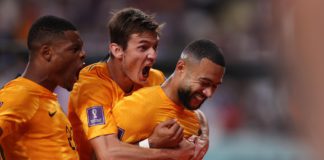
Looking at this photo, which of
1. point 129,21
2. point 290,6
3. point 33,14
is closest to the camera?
point 129,21

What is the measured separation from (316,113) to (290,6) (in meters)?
1.24

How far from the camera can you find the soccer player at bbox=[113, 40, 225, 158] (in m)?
3.85

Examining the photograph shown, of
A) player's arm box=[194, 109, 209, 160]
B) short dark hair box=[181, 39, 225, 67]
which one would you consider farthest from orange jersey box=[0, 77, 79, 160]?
short dark hair box=[181, 39, 225, 67]

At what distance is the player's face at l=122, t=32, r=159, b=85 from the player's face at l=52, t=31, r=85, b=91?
1.03ft

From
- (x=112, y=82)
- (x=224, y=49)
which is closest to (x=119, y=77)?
(x=112, y=82)

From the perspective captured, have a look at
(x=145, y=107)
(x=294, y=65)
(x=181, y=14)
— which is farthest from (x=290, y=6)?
(x=181, y=14)

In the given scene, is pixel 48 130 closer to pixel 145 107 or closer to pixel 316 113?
pixel 145 107

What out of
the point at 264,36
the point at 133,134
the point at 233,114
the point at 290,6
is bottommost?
the point at 233,114

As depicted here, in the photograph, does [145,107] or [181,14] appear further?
[181,14]

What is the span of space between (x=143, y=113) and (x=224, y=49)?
7500 mm

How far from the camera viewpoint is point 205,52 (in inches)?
154

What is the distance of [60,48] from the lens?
158 inches

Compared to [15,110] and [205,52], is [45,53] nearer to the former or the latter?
[15,110]

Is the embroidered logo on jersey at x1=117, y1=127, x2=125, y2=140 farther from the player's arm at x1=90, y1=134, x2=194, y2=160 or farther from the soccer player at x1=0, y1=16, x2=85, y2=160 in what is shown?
the soccer player at x1=0, y1=16, x2=85, y2=160
